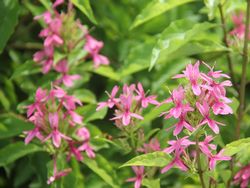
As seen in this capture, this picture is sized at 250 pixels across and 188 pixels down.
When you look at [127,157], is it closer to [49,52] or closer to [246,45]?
[49,52]

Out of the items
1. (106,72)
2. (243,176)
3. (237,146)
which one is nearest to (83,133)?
(106,72)

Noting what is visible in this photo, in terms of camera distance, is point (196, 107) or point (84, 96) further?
point (84, 96)

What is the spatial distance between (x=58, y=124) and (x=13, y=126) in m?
0.22

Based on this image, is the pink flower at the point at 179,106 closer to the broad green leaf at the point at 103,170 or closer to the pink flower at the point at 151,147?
the pink flower at the point at 151,147

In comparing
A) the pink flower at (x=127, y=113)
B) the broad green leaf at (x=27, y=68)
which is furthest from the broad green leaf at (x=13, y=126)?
the pink flower at (x=127, y=113)

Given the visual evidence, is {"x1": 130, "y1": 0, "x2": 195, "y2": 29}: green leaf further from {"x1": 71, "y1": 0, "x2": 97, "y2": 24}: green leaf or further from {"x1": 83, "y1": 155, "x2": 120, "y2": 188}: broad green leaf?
{"x1": 83, "y1": 155, "x2": 120, "y2": 188}: broad green leaf

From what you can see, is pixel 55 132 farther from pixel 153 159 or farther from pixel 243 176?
pixel 243 176

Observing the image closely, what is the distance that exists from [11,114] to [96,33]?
2.44 ft

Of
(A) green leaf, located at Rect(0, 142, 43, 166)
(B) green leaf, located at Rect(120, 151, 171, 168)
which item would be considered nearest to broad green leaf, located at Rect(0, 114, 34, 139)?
(A) green leaf, located at Rect(0, 142, 43, 166)

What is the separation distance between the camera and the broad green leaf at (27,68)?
2379 mm

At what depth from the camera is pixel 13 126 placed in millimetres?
2275

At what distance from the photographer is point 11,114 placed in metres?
2.39

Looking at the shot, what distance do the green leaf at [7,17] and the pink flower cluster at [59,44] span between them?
0.50ft

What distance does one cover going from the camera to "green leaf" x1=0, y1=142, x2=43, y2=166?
87.1 inches
